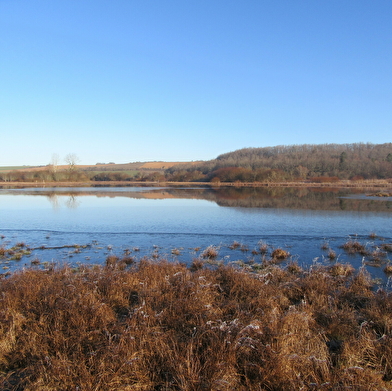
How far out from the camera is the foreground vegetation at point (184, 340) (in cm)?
373

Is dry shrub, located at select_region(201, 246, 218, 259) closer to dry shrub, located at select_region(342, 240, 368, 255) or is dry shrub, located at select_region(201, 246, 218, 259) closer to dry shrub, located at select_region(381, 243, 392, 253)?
dry shrub, located at select_region(342, 240, 368, 255)

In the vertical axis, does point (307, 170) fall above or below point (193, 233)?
above

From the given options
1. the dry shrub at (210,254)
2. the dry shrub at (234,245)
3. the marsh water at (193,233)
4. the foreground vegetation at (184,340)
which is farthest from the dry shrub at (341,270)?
the dry shrub at (234,245)

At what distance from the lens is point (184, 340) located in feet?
15.3

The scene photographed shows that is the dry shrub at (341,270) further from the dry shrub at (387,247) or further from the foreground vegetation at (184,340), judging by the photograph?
the dry shrub at (387,247)

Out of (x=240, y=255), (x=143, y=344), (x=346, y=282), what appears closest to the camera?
(x=143, y=344)

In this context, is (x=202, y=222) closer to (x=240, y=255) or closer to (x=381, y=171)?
(x=240, y=255)

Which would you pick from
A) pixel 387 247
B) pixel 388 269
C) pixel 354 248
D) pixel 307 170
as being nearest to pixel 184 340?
pixel 388 269

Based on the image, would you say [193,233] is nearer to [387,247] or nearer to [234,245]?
[234,245]

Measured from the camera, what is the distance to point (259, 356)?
4.11 meters

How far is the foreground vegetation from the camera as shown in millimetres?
3732

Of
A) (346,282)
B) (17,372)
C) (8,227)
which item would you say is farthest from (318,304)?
(8,227)

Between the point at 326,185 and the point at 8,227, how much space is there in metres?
59.9

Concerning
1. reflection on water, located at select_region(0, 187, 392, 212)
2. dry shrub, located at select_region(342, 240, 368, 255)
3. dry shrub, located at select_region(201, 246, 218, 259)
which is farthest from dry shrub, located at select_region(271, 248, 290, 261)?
reflection on water, located at select_region(0, 187, 392, 212)
